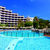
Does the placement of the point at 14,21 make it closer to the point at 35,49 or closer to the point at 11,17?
the point at 11,17

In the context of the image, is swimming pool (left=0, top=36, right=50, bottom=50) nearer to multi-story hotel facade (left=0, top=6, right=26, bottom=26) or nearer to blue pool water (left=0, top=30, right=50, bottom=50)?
blue pool water (left=0, top=30, right=50, bottom=50)

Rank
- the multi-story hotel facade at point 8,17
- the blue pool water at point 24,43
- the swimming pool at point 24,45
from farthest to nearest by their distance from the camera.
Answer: the multi-story hotel facade at point 8,17, the blue pool water at point 24,43, the swimming pool at point 24,45

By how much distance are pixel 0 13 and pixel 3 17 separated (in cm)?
387

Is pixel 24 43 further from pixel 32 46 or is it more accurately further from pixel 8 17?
pixel 8 17

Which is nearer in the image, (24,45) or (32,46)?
(32,46)

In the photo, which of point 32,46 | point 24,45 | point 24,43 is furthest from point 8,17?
point 32,46

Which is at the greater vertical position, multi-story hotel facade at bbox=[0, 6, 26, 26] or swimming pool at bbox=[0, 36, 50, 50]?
multi-story hotel facade at bbox=[0, 6, 26, 26]

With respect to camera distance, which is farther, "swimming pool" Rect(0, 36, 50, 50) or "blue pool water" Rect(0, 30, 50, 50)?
"blue pool water" Rect(0, 30, 50, 50)

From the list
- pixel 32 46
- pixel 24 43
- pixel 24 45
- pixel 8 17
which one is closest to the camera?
pixel 32 46

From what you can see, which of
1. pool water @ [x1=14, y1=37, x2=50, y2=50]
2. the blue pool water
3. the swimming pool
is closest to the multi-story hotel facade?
the blue pool water

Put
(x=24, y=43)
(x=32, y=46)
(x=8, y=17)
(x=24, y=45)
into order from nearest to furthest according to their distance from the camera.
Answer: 1. (x=32, y=46)
2. (x=24, y=45)
3. (x=24, y=43)
4. (x=8, y=17)

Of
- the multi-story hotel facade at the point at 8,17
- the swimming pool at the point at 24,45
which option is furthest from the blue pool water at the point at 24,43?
the multi-story hotel facade at the point at 8,17

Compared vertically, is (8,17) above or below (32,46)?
above

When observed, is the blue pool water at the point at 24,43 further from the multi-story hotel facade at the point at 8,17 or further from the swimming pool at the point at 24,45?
the multi-story hotel facade at the point at 8,17
